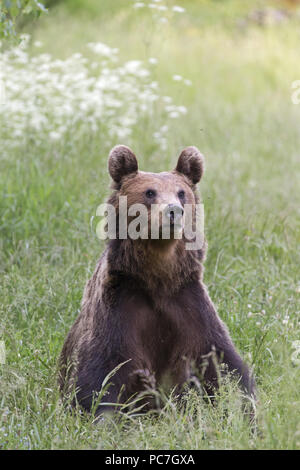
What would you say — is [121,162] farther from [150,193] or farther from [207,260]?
[207,260]

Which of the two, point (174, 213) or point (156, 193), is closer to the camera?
point (174, 213)

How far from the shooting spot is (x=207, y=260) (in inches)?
232

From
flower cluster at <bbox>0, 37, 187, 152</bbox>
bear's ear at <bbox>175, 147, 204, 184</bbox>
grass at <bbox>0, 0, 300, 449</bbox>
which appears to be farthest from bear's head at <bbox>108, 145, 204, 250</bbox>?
flower cluster at <bbox>0, 37, 187, 152</bbox>

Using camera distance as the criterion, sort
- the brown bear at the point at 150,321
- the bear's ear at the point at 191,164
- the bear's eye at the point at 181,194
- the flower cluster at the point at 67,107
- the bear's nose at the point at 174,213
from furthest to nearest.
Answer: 1. the flower cluster at the point at 67,107
2. the bear's ear at the point at 191,164
3. the bear's eye at the point at 181,194
4. the brown bear at the point at 150,321
5. the bear's nose at the point at 174,213

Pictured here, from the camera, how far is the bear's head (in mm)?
3775

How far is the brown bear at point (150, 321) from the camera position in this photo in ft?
12.8

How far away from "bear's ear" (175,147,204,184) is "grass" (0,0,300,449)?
989mm

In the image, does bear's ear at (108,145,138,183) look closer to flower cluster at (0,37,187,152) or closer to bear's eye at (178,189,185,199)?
bear's eye at (178,189,185,199)

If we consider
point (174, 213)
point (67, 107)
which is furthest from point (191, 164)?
point (67, 107)

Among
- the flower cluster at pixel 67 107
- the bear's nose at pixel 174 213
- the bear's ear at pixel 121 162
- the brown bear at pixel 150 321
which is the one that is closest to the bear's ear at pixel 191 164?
the brown bear at pixel 150 321

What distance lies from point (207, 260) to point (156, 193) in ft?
6.58

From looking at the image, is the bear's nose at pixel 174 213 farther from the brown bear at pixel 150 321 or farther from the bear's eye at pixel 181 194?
the bear's eye at pixel 181 194

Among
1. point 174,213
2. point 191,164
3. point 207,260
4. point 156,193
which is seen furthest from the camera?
point 207,260
